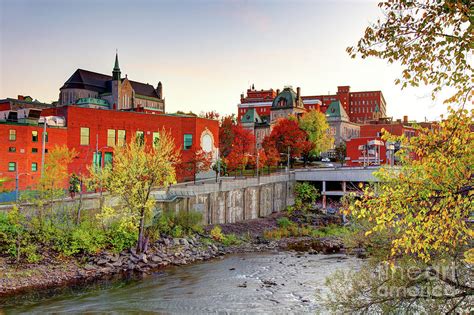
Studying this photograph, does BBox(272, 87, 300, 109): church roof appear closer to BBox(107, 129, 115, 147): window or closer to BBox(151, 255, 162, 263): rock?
BBox(107, 129, 115, 147): window

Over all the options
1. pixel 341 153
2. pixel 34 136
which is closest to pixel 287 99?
pixel 341 153

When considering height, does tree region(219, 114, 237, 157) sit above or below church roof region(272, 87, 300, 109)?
below

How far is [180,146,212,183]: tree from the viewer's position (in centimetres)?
5712

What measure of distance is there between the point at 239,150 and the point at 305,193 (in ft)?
43.3

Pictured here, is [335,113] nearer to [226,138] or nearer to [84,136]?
[226,138]

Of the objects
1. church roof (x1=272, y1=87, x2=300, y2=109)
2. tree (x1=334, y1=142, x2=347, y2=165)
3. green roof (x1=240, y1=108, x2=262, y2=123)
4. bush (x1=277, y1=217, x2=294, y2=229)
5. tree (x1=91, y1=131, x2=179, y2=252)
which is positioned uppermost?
church roof (x1=272, y1=87, x2=300, y2=109)

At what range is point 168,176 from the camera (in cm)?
3656

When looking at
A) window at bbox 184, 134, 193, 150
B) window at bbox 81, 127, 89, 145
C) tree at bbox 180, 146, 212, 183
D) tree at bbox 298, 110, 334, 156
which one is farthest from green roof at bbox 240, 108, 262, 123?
window at bbox 81, 127, 89, 145

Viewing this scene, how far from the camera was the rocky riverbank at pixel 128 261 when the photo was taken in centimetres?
2758

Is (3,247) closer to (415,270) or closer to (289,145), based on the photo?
(415,270)

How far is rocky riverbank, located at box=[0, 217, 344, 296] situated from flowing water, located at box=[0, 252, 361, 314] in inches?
72.8

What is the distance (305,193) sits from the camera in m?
65.9

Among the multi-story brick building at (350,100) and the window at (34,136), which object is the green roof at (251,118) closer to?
the multi-story brick building at (350,100)

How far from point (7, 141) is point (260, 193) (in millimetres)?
29557
